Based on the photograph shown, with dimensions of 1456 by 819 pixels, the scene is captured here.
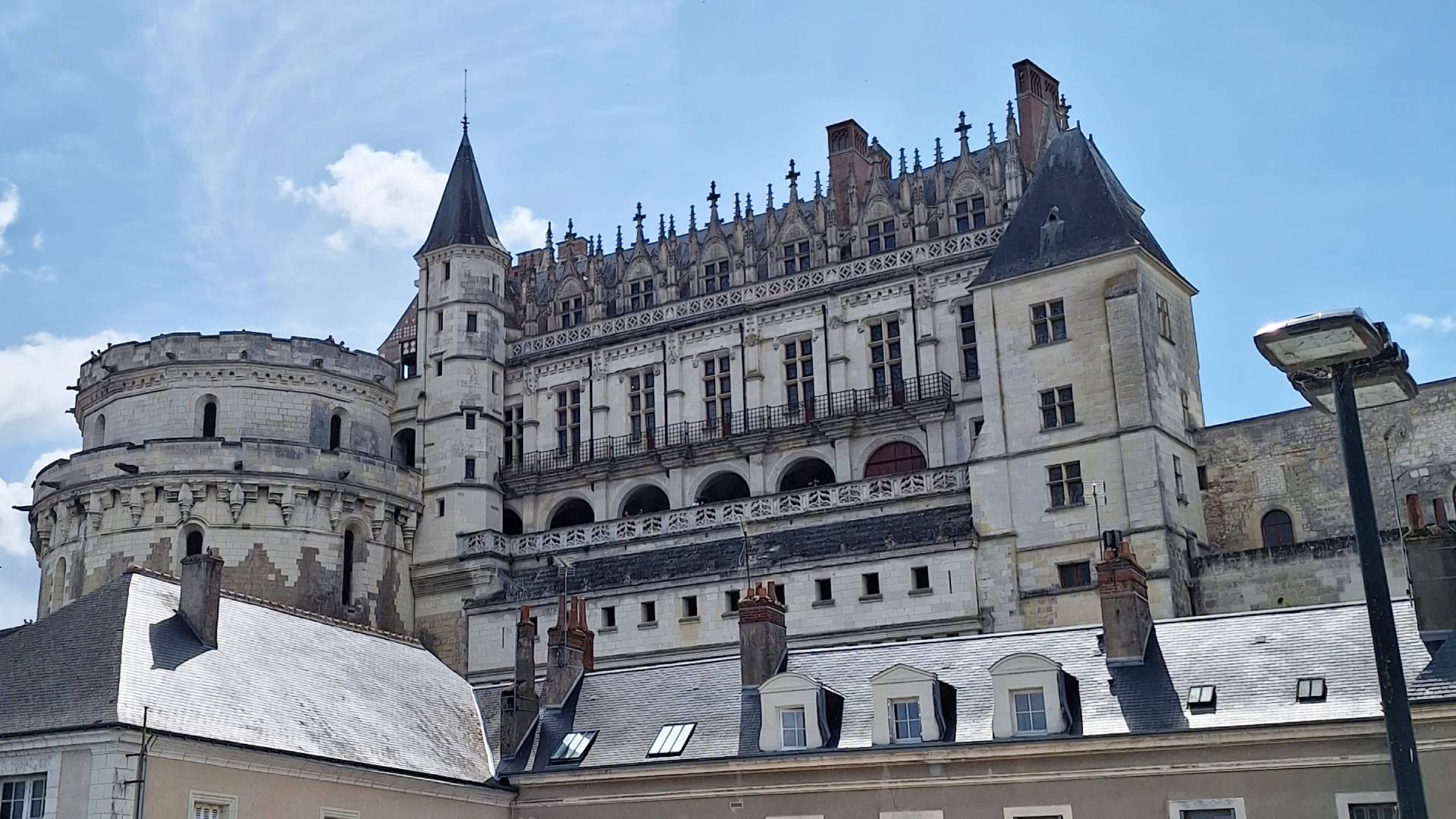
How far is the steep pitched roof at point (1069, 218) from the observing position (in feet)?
114

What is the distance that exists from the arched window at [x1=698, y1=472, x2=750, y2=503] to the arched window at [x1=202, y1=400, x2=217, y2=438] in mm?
12475

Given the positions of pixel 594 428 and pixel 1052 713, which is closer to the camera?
pixel 1052 713

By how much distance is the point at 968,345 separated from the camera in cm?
3847

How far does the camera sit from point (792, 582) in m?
35.3

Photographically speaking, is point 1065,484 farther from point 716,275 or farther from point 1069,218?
point 716,275

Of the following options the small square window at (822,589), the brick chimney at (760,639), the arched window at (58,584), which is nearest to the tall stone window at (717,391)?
the small square window at (822,589)

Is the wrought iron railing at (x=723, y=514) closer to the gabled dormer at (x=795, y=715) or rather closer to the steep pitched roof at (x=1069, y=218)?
the steep pitched roof at (x=1069, y=218)

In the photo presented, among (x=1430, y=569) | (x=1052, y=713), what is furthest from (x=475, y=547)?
(x=1430, y=569)

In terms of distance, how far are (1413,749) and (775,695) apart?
510 inches

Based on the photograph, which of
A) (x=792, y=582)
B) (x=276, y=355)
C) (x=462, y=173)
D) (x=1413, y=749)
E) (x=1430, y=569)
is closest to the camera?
(x=1413, y=749)

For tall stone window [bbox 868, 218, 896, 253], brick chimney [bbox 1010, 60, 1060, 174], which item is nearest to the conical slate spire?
tall stone window [bbox 868, 218, 896, 253]

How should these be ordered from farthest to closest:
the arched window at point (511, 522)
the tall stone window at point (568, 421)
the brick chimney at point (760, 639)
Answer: the arched window at point (511, 522) → the tall stone window at point (568, 421) → the brick chimney at point (760, 639)

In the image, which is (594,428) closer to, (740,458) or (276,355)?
(740,458)

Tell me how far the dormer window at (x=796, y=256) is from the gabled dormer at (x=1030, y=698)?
22063mm
